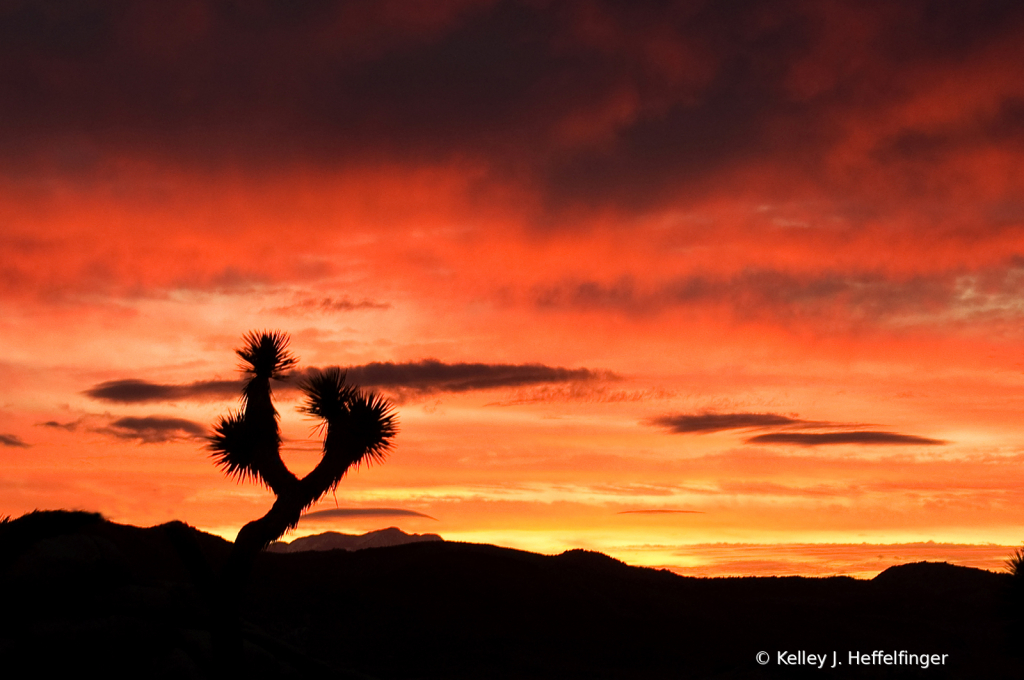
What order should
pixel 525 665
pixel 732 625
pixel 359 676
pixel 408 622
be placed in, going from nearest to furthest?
pixel 359 676
pixel 525 665
pixel 408 622
pixel 732 625

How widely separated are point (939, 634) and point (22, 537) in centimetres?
3175

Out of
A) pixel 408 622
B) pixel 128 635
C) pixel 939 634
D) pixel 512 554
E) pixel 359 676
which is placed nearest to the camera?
pixel 128 635

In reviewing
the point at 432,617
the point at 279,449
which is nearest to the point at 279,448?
the point at 279,449

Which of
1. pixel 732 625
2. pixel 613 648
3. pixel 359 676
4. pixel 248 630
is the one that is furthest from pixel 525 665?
pixel 732 625

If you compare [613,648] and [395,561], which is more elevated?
[395,561]

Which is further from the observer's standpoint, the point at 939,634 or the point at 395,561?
the point at 939,634

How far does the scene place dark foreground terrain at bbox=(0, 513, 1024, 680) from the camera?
1850 centimetres

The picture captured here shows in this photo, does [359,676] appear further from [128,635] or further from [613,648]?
[613,648]

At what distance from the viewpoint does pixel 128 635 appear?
18.3 meters

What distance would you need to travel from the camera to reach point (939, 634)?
113ft

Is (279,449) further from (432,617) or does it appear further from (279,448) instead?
(432,617)

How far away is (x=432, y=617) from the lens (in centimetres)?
2784

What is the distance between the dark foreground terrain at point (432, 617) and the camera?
18500 millimetres

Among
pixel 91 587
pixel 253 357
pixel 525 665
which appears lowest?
pixel 525 665
